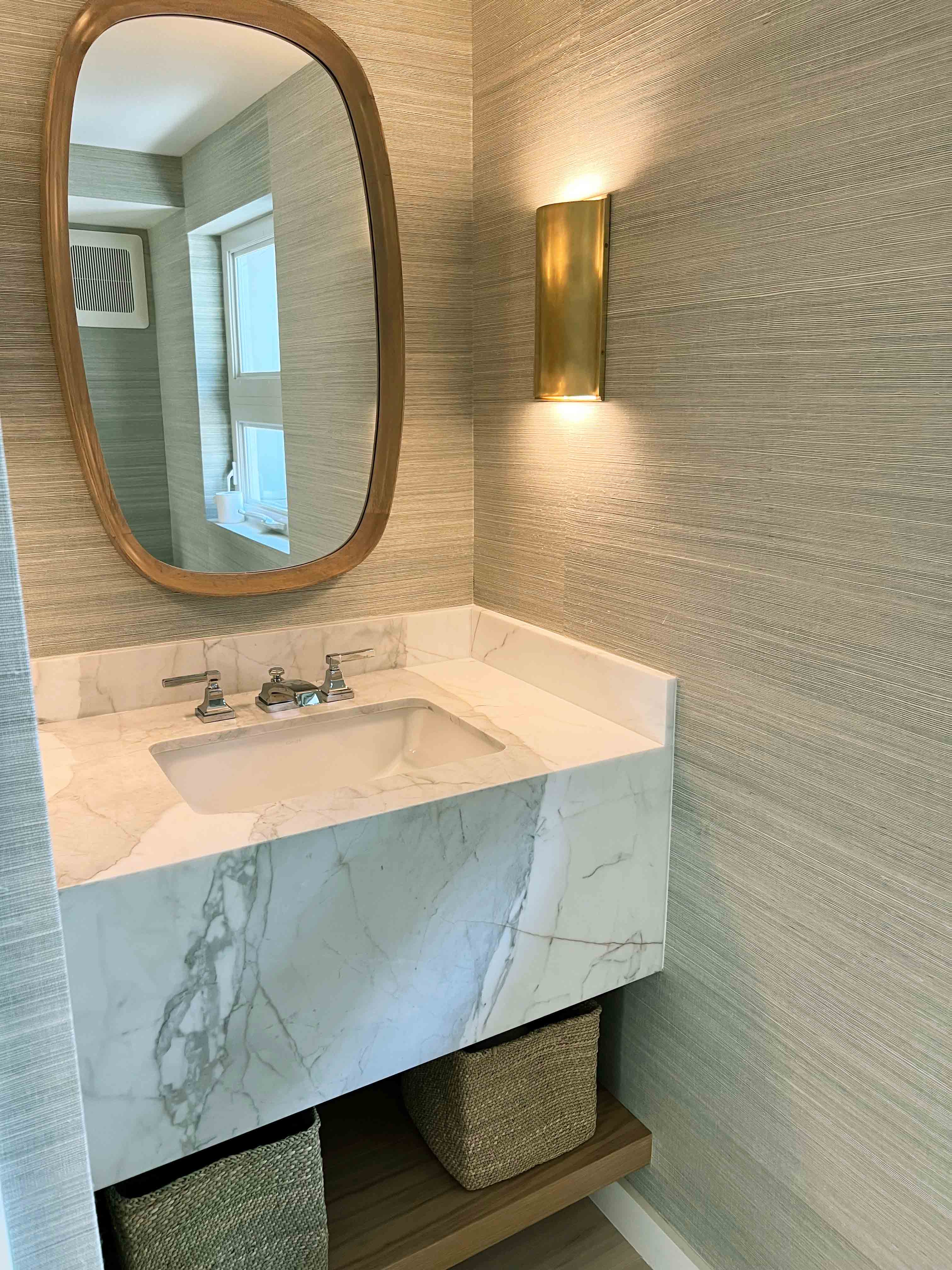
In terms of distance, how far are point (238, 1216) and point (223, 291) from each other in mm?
1356

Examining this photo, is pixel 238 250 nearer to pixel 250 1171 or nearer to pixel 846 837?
pixel 846 837

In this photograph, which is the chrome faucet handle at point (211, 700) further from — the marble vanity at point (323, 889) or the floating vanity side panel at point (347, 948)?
the floating vanity side panel at point (347, 948)

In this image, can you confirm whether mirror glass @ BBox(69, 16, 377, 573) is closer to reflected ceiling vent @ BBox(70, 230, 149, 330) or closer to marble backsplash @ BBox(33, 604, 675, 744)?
reflected ceiling vent @ BBox(70, 230, 149, 330)

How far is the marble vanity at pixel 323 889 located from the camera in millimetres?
1116

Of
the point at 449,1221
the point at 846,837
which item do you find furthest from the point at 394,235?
the point at 449,1221

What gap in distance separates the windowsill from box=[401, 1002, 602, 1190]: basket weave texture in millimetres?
875

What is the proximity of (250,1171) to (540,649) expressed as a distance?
91 cm

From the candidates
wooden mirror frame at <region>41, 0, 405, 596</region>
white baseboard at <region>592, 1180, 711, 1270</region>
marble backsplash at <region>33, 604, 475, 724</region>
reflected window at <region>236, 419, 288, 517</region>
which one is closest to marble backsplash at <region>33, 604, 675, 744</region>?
marble backsplash at <region>33, 604, 475, 724</region>

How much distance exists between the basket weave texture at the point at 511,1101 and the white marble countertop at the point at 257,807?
0.46 m

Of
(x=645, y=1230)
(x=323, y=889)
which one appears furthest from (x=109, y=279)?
(x=645, y=1230)

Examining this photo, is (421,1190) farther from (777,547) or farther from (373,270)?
(373,270)

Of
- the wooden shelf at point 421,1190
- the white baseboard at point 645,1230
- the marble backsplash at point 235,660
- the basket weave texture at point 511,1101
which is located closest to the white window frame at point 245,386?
the marble backsplash at point 235,660

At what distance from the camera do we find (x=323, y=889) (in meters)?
1.21

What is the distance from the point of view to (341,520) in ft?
5.72
